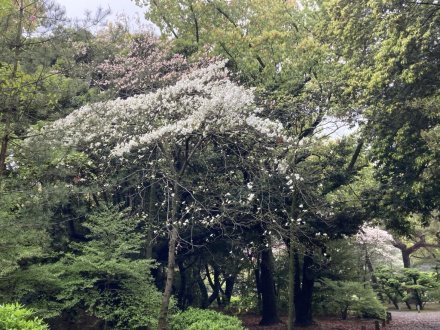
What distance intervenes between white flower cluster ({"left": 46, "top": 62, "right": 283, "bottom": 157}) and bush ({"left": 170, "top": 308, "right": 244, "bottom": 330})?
4.05m

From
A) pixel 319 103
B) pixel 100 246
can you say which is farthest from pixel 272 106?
pixel 100 246

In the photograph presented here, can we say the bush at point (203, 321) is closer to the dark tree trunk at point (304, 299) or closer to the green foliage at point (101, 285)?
the green foliage at point (101, 285)

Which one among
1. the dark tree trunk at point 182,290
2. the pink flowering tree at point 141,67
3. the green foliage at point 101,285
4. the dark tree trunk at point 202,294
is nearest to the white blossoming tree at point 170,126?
the green foliage at point 101,285

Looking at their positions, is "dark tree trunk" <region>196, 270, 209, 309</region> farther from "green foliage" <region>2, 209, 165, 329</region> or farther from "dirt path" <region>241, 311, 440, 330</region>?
"green foliage" <region>2, 209, 165, 329</region>

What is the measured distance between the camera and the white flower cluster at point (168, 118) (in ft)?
31.3

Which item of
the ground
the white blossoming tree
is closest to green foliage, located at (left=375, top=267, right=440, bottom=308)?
the ground

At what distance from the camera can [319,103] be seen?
41.1 feet

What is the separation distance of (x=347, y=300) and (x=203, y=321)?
382 inches

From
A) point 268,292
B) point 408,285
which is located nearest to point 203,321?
point 268,292

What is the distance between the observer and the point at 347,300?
16.5m

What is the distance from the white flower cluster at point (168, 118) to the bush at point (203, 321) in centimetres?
405

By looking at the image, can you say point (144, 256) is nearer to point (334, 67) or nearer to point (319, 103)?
point (319, 103)

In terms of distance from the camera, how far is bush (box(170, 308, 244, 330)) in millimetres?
8414

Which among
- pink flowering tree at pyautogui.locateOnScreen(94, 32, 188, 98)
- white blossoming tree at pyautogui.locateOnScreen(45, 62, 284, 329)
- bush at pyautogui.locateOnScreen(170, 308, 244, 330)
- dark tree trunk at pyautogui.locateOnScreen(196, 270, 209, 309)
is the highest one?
pink flowering tree at pyautogui.locateOnScreen(94, 32, 188, 98)
